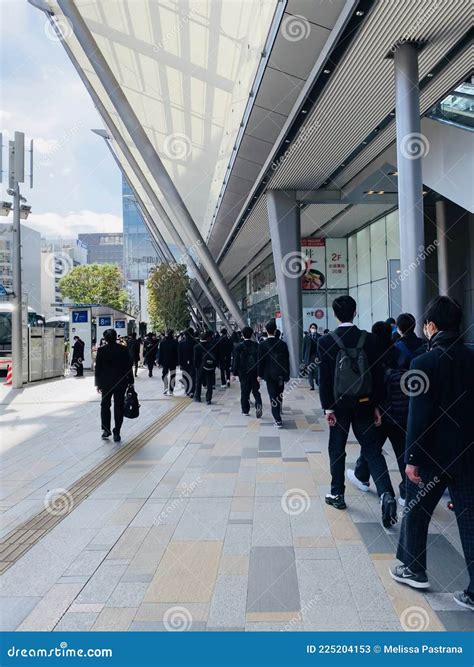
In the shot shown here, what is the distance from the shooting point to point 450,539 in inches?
149

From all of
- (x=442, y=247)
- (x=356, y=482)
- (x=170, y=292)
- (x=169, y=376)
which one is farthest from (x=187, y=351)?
(x=170, y=292)

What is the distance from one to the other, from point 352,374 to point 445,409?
1271mm

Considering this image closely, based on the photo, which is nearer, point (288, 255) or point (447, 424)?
point (447, 424)

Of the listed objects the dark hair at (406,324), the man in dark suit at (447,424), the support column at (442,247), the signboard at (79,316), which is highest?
the support column at (442,247)

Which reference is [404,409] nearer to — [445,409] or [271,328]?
[445,409]

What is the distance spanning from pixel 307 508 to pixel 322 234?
933 inches

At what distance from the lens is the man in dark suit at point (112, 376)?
24.7 feet

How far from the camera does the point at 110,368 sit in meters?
7.54

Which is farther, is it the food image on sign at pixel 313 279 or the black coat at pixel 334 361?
the food image on sign at pixel 313 279

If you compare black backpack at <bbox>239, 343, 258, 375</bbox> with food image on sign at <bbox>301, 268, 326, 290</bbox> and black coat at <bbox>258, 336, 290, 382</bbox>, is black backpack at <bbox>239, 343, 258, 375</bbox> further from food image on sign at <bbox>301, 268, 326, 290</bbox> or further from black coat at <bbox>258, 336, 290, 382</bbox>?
food image on sign at <bbox>301, 268, 326, 290</bbox>

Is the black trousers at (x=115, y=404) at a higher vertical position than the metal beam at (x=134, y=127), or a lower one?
lower

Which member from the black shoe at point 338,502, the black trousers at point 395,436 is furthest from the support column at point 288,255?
the black shoe at point 338,502

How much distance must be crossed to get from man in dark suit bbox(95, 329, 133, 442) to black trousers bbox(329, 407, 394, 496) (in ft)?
13.3

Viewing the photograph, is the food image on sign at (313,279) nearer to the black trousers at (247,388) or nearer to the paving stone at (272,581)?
the black trousers at (247,388)
